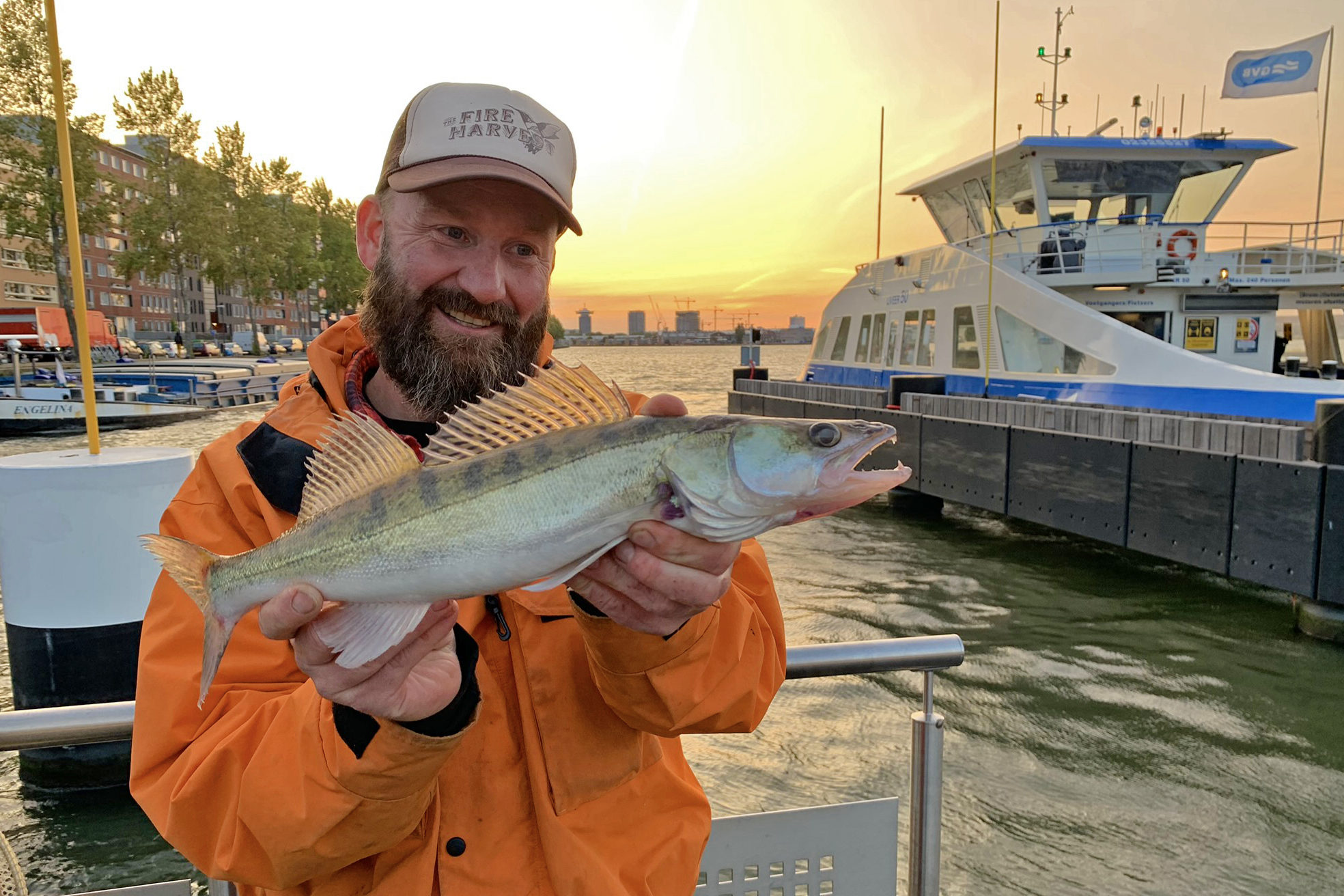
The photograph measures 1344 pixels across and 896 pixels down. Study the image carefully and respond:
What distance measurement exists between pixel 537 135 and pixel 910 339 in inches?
785

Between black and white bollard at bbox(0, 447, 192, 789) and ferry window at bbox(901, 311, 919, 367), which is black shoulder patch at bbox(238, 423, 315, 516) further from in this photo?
ferry window at bbox(901, 311, 919, 367)

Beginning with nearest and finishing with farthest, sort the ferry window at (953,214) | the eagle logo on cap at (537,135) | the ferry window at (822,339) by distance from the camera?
the eagle logo on cap at (537,135) → the ferry window at (953,214) → the ferry window at (822,339)

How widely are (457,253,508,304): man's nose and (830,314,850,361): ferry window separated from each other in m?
22.4

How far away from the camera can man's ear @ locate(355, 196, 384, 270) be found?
3109 mm

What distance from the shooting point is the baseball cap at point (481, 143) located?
269 centimetres

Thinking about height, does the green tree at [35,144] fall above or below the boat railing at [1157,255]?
above

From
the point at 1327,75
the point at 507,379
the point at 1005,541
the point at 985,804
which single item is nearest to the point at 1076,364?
the point at 1005,541

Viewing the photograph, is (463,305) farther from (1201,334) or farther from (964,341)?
(1201,334)

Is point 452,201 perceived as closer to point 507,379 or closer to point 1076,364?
point 507,379

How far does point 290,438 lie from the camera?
2492 millimetres

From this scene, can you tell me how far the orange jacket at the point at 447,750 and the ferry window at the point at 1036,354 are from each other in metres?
16.1

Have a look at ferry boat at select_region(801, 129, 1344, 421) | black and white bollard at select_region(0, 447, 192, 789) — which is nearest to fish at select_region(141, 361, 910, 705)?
black and white bollard at select_region(0, 447, 192, 789)

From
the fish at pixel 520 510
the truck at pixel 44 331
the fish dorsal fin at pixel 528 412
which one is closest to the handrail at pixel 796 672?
the fish at pixel 520 510

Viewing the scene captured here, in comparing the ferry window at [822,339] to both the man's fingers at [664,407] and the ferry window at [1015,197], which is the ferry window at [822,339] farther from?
the man's fingers at [664,407]
